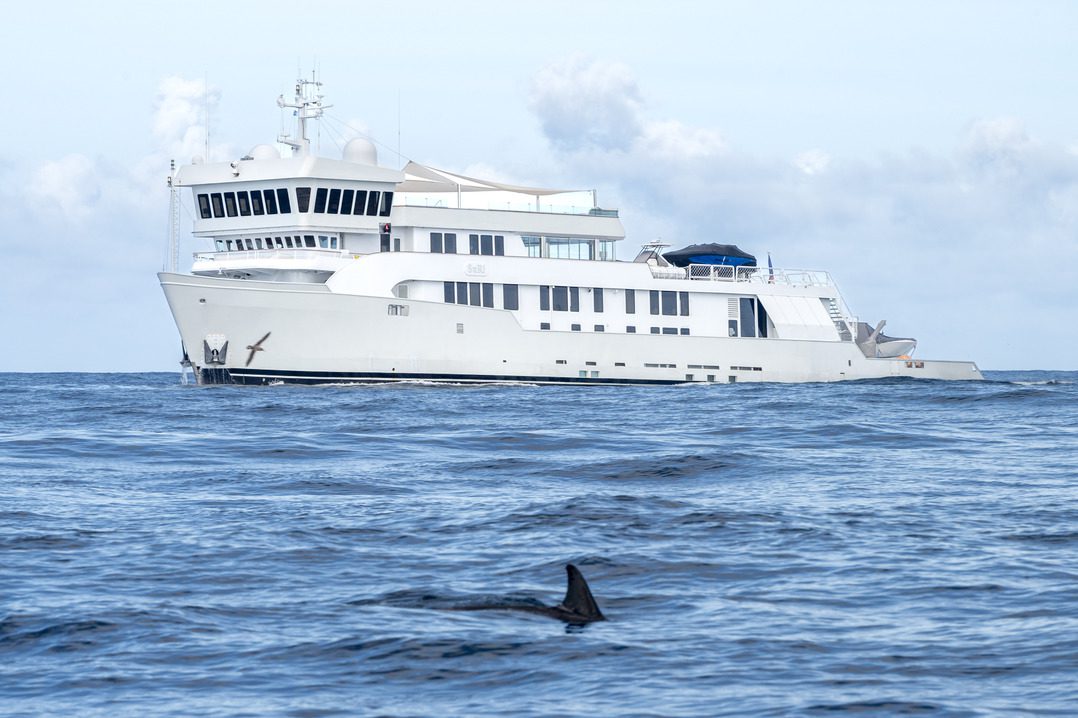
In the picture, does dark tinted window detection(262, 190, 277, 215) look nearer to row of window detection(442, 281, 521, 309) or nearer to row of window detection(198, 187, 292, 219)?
row of window detection(198, 187, 292, 219)

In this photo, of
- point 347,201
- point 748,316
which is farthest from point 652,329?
point 347,201

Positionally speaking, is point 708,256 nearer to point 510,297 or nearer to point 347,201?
point 510,297

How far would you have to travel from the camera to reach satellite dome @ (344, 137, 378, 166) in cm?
5544

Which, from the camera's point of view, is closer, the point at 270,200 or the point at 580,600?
the point at 580,600

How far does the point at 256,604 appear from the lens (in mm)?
12781

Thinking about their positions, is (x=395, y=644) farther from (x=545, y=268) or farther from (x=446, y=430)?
(x=545, y=268)

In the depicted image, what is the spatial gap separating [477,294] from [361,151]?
25.5 ft

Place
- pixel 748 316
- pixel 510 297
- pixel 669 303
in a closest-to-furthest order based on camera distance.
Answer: pixel 510 297 → pixel 669 303 → pixel 748 316

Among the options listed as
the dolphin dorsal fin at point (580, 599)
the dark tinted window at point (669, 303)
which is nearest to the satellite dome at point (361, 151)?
the dark tinted window at point (669, 303)

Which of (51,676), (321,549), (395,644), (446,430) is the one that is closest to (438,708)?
(395,644)

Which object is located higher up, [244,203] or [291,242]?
[244,203]

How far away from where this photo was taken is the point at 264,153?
54.1m

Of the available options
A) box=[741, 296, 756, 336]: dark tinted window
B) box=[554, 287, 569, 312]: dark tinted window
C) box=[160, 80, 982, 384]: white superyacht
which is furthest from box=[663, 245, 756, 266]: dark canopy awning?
box=[554, 287, 569, 312]: dark tinted window

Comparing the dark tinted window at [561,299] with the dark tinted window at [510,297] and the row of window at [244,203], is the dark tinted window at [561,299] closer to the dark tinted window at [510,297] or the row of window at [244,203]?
the dark tinted window at [510,297]
